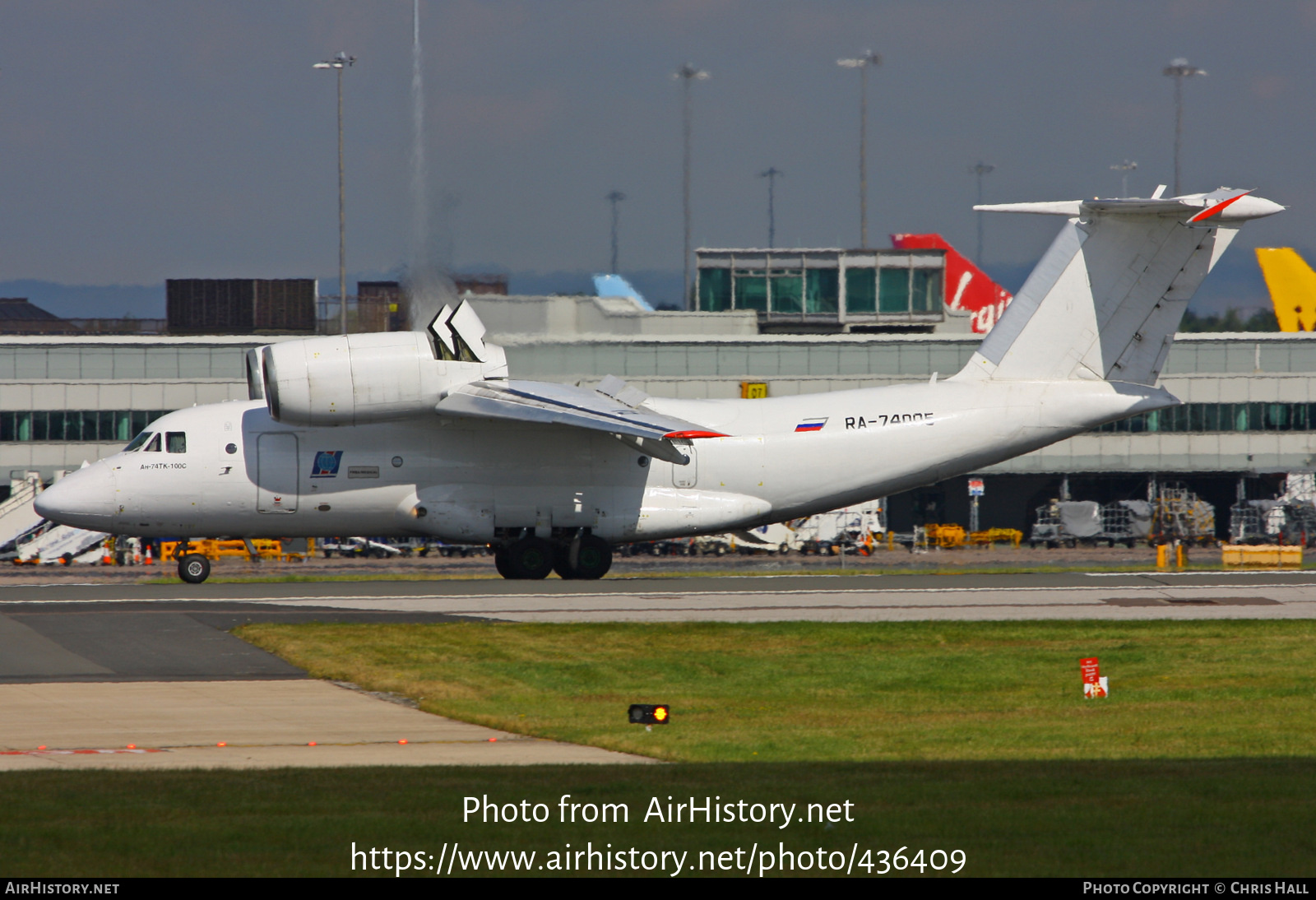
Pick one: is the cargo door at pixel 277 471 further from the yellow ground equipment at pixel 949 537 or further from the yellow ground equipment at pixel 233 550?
the yellow ground equipment at pixel 949 537

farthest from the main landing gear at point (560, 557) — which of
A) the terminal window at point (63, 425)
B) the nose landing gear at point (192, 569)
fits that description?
the terminal window at point (63, 425)

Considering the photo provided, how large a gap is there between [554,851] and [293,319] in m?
60.6

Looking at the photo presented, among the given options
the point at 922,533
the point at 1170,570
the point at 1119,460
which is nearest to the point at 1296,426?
the point at 1119,460

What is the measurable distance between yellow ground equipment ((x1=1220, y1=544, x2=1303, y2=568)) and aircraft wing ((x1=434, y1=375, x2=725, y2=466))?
1833 centimetres

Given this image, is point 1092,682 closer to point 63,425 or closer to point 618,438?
point 618,438

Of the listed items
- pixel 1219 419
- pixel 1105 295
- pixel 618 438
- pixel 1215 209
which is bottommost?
pixel 1219 419

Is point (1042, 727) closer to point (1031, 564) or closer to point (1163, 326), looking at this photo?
point (1163, 326)

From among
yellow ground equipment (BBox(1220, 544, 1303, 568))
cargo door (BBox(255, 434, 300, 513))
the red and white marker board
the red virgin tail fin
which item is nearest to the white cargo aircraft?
cargo door (BBox(255, 434, 300, 513))

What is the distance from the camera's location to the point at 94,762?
11.5 m

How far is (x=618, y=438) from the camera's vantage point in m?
30.3

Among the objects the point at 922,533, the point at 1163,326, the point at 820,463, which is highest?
the point at 1163,326

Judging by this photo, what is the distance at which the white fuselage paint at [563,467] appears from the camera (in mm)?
29625

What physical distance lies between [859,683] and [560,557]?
1507 centimetres

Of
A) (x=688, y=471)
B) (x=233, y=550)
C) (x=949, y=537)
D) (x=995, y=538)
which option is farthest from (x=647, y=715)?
(x=995, y=538)
